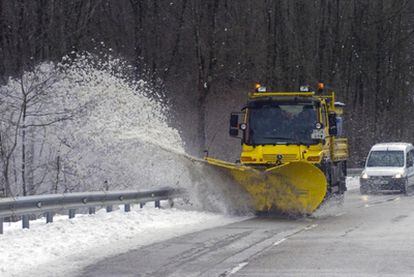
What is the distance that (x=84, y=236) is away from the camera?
14500 mm

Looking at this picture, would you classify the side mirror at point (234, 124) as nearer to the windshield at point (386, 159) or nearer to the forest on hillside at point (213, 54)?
the forest on hillside at point (213, 54)

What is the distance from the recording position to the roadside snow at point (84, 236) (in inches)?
465

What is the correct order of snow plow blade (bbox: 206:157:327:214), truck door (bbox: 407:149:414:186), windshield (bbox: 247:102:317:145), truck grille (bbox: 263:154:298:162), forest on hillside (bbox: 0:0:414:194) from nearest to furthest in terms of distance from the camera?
1. snow plow blade (bbox: 206:157:327:214)
2. truck grille (bbox: 263:154:298:162)
3. windshield (bbox: 247:102:317:145)
4. forest on hillside (bbox: 0:0:414:194)
5. truck door (bbox: 407:149:414:186)

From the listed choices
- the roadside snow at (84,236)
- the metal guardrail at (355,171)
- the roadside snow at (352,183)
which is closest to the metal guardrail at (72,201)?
the roadside snow at (84,236)

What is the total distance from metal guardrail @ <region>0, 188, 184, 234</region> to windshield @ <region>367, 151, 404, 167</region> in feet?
49.6

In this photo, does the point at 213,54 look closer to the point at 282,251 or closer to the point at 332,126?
the point at 332,126

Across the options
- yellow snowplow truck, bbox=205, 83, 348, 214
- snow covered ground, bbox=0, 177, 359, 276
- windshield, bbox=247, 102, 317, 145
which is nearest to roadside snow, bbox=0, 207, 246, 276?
snow covered ground, bbox=0, 177, 359, 276

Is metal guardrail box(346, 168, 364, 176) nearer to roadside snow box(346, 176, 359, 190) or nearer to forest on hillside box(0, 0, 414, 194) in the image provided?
roadside snow box(346, 176, 359, 190)

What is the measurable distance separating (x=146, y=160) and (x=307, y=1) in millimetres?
28110

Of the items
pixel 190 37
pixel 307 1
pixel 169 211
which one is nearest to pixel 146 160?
pixel 169 211

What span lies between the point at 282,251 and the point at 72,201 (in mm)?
4590

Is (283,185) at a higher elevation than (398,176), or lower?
higher

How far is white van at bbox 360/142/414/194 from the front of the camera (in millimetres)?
32062

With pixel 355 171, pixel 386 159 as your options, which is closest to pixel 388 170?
pixel 386 159
